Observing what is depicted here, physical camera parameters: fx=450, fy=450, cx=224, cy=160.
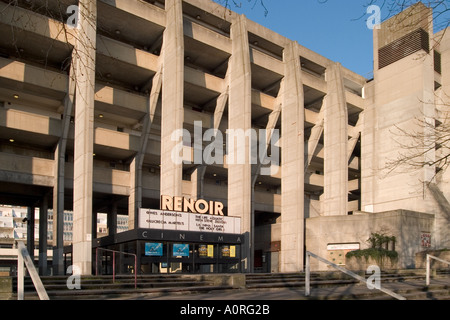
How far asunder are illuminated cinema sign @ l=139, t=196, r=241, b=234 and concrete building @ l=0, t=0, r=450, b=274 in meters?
0.72

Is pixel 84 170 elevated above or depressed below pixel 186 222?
above

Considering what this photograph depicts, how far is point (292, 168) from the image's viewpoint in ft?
133

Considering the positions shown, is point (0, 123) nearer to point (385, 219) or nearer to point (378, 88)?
point (385, 219)

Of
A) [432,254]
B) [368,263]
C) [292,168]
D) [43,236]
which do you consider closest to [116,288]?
[368,263]

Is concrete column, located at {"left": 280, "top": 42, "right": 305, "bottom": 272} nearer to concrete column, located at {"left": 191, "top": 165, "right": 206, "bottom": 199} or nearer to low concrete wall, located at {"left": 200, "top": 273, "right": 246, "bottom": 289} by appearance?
concrete column, located at {"left": 191, "top": 165, "right": 206, "bottom": 199}

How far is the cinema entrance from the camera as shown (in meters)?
26.9

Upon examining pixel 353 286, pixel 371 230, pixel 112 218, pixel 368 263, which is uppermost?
pixel 112 218

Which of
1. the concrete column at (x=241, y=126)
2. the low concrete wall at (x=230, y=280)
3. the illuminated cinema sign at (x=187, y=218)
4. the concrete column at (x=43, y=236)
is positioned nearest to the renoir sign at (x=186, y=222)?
the illuminated cinema sign at (x=187, y=218)

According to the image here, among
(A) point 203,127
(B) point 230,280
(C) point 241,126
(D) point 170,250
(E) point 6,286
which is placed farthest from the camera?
(A) point 203,127

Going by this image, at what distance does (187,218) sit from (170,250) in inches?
89.7

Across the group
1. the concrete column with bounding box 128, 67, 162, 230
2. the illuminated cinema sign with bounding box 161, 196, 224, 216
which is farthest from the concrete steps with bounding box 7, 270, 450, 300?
the concrete column with bounding box 128, 67, 162, 230

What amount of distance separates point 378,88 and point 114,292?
126 feet

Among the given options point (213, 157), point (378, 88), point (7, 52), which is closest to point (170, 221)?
point (213, 157)

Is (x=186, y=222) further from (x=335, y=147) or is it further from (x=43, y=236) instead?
(x=335, y=147)
